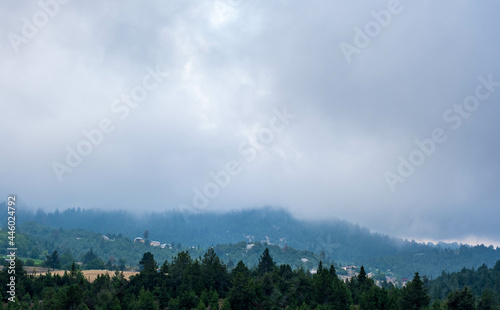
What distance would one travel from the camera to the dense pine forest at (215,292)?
9100cm

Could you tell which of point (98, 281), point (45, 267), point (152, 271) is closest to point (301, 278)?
point (152, 271)

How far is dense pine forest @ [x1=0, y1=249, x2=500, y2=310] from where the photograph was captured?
9100cm

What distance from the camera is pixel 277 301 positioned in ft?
319

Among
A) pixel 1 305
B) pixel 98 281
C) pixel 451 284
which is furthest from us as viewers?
pixel 451 284

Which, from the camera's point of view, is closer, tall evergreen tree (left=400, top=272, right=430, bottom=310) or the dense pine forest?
the dense pine forest

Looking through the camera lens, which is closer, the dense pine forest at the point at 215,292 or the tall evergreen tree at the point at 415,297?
the dense pine forest at the point at 215,292

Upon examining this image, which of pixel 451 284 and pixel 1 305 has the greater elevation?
pixel 451 284

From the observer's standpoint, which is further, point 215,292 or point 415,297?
point 215,292

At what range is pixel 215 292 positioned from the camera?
9788 cm

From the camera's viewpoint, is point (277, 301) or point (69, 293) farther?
point (277, 301)

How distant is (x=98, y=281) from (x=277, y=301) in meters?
38.9

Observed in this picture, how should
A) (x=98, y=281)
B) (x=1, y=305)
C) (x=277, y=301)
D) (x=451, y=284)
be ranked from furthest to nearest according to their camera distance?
(x=451, y=284) < (x=98, y=281) < (x=277, y=301) < (x=1, y=305)

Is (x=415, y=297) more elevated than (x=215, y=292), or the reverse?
(x=415, y=297)

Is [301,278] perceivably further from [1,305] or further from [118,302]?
[1,305]
